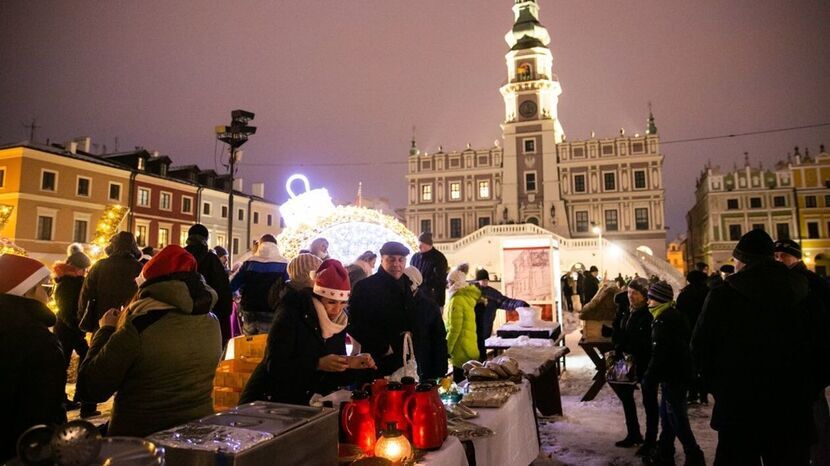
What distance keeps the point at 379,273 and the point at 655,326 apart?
277 centimetres

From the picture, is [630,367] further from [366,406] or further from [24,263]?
[24,263]

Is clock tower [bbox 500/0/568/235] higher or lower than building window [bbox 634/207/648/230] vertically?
higher

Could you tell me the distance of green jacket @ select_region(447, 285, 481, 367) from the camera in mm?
5645

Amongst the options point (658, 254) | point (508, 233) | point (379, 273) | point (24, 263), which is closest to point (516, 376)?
point (379, 273)

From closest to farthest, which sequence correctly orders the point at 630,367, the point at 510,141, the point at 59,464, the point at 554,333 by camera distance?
the point at 59,464, the point at 630,367, the point at 554,333, the point at 510,141

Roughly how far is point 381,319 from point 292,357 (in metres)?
1.32

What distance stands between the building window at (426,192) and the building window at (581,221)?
14245mm

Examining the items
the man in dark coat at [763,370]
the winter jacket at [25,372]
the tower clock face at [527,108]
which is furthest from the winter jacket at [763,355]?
the tower clock face at [527,108]

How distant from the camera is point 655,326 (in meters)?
4.63

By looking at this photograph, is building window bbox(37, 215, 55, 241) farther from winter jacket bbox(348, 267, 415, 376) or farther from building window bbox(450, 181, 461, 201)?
building window bbox(450, 181, 461, 201)

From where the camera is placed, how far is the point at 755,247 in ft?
10.4

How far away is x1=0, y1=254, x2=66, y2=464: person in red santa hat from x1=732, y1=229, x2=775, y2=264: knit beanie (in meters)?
3.82

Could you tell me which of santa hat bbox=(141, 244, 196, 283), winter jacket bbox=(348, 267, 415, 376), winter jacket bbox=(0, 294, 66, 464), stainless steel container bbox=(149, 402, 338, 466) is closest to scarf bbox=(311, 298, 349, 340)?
santa hat bbox=(141, 244, 196, 283)

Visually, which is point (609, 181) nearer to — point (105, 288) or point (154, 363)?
point (105, 288)
